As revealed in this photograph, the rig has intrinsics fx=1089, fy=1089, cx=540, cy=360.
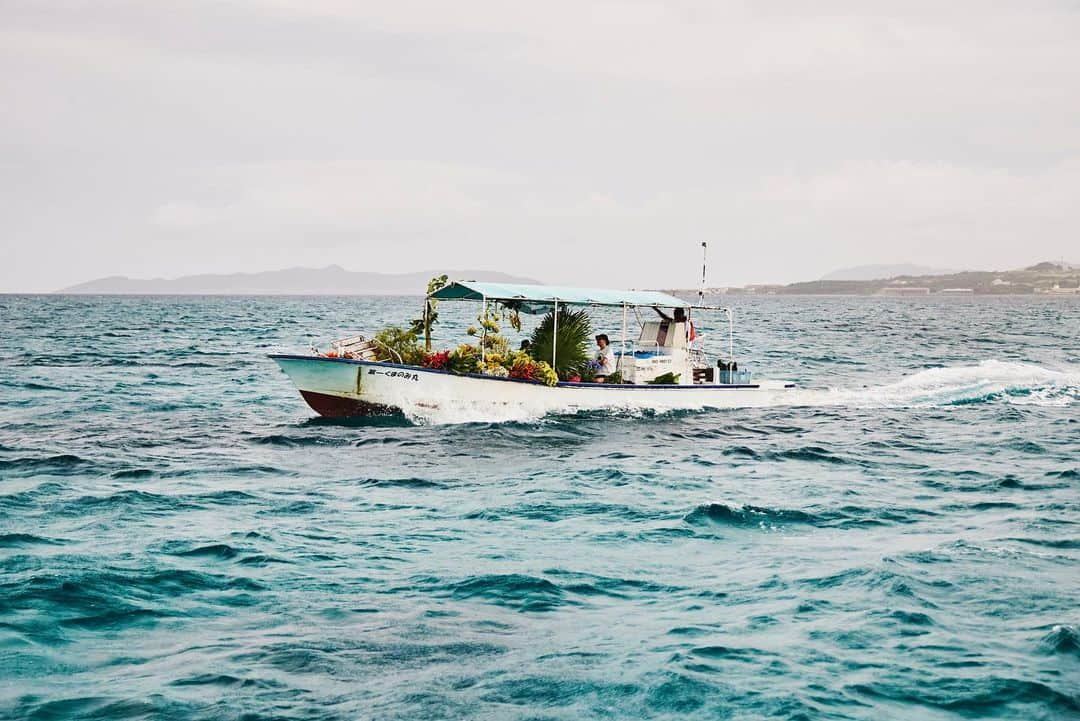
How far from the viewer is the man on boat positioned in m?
28.8

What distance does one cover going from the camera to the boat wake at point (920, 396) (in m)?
26.5

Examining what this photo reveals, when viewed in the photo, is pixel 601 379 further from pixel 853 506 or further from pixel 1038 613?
pixel 1038 613

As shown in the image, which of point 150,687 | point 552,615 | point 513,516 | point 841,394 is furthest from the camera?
point 841,394

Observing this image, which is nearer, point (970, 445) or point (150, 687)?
point (150, 687)

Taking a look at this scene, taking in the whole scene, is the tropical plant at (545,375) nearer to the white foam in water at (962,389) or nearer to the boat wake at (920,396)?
the boat wake at (920,396)

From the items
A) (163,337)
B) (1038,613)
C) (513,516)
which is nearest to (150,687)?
(513,516)

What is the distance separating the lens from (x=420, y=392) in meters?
25.9

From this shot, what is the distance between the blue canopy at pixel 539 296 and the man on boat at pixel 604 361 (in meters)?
1.07

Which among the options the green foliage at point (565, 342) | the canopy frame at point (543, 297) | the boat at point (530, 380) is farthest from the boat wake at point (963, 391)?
the green foliage at point (565, 342)

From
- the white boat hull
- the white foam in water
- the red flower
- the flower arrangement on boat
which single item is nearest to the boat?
the white boat hull

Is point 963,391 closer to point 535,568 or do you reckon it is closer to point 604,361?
point 604,361

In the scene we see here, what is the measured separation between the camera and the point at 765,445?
25.4m

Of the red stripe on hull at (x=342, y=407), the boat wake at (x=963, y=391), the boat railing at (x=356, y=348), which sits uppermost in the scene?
the boat railing at (x=356, y=348)

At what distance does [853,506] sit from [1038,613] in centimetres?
612
